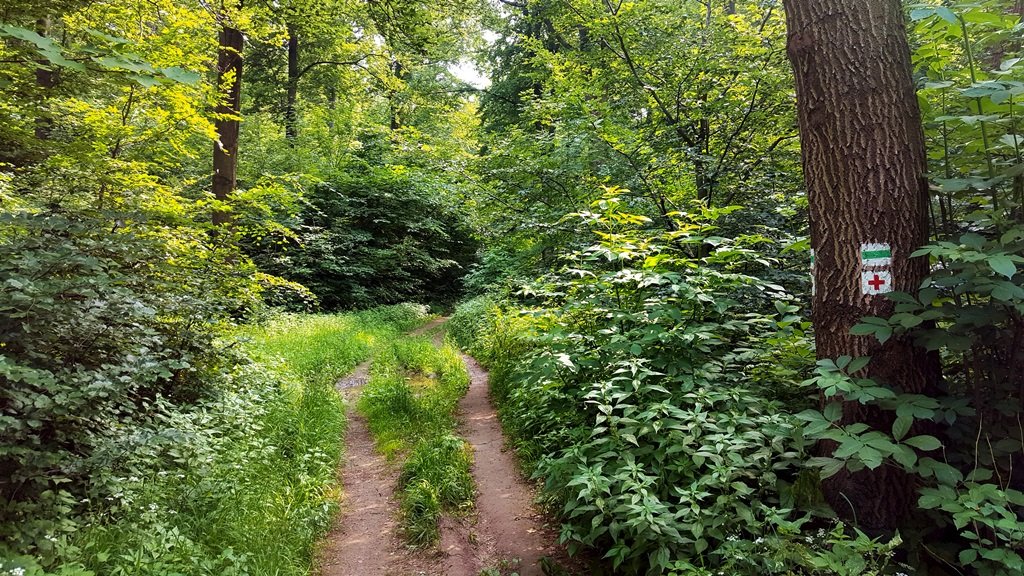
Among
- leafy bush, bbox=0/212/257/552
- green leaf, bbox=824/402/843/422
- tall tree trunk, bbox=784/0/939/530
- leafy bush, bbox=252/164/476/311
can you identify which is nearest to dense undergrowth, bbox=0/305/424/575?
leafy bush, bbox=0/212/257/552

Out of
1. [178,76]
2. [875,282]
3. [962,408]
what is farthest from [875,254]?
[178,76]

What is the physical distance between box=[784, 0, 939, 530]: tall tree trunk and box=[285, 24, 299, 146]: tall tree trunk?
59.2ft

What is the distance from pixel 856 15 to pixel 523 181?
5947 millimetres

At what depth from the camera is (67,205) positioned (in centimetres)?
441

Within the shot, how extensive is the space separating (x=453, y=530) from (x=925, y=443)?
3.37m

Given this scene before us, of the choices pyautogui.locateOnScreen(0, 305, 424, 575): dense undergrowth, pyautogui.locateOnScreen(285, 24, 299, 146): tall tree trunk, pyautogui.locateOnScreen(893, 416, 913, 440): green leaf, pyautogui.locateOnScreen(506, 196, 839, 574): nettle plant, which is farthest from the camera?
pyautogui.locateOnScreen(285, 24, 299, 146): tall tree trunk

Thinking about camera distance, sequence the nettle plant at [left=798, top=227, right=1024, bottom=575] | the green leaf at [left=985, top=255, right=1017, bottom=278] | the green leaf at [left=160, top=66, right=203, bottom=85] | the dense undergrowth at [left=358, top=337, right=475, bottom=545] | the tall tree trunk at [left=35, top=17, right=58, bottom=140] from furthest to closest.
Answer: the tall tree trunk at [left=35, top=17, right=58, bottom=140] → the dense undergrowth at [left=358, top=337, right=475, bottom=545] → the nettle plant at [left=798, top=227, right=1024, bottom=575] → the green leaf at [left=985, top=255, right=1017, bottom=278] → the green leaf at [left=160, top=66, right=203, bottom=85]

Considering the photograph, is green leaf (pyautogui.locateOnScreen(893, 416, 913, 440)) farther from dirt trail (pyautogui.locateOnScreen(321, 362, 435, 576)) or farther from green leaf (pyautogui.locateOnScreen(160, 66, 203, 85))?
green leaf (pyautogui.locateOnScreen(160, 66, 203, 85))

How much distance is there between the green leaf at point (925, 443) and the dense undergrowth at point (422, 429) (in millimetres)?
3360

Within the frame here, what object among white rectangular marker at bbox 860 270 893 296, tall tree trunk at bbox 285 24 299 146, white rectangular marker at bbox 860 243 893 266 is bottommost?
white rectangular marker at bbox 860 270 893 296

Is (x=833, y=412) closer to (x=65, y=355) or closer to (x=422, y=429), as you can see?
(x=422, y=429)

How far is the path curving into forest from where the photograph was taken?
3.71m

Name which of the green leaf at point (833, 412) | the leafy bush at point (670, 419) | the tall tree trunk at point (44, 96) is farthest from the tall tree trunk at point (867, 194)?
the tall tree trunk at point (44, 96)

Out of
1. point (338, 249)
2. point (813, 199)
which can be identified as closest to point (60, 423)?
point (813, 199)
